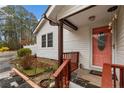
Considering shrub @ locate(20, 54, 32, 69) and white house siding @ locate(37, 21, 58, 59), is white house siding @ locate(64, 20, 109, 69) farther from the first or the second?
shrub @ locate(20, 54, 32, 69)

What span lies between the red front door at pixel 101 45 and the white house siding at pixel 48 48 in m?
2.97

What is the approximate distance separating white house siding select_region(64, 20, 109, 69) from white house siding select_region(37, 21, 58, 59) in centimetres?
147

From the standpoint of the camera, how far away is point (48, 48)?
26.5 ft

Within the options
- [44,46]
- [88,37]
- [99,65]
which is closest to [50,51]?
[44,46]

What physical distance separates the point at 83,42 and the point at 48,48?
3.30 meters

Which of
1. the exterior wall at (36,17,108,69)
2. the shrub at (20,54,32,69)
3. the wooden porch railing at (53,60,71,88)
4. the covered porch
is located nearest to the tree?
the shrub at (20,54,32,69)

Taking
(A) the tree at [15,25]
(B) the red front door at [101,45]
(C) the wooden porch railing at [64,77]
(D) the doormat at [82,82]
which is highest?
(A) the tree at [15,25]

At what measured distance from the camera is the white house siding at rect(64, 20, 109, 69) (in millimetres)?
4941

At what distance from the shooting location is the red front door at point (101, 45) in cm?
432

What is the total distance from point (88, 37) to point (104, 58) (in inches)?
41.7

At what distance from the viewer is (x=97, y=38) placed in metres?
4.69

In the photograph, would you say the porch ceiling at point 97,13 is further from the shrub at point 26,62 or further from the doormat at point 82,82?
the shrub at point 26,62

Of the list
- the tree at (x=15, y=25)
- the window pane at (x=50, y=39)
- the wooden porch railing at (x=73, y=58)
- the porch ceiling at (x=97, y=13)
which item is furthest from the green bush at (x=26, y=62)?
the porch ceiling at (x=97, y=13)
